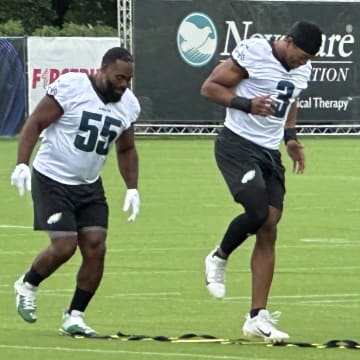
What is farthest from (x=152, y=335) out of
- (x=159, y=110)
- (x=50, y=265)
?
(x=159, y=110)

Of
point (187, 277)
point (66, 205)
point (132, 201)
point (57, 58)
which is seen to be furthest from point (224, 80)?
point (57, 58)

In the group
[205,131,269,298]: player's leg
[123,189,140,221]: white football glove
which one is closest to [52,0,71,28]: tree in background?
[123,189,140,221]: white football glove

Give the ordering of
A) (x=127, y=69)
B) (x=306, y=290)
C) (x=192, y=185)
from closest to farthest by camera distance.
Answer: (x=127, y=69), (x=306, y=290), (x=192, y=185)

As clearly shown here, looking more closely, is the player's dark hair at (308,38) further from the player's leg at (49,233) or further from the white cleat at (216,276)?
the player's leg at (49,233)

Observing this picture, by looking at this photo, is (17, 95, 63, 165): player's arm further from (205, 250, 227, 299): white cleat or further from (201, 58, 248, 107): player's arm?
(205, 250, 227, 299): white cleat

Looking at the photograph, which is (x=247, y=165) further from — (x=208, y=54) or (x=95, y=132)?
(x=208, y=54)

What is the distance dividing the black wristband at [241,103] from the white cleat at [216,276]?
1214 millimetres

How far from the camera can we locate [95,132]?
10.8 m

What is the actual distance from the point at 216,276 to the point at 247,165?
35.2 inches

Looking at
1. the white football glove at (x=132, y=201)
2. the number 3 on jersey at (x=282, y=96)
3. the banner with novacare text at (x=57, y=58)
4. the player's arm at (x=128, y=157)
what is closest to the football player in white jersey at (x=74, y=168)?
the player's arm at (x=128, y=157)

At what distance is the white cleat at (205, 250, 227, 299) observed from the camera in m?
11.3

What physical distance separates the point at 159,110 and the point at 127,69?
1141 inches

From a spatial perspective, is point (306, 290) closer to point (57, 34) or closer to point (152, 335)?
point (152, 335)

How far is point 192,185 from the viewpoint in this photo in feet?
85.6
